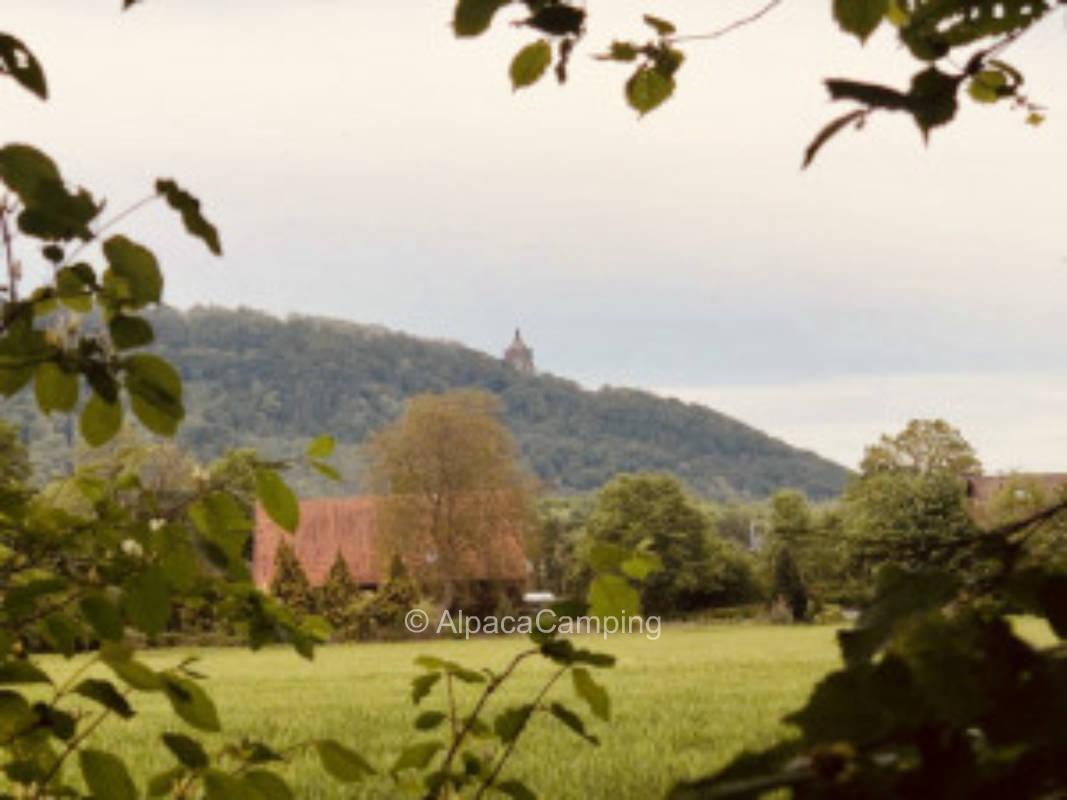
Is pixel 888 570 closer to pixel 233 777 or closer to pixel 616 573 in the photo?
pixel 233 777

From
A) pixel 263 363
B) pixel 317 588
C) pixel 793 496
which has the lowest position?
pixel 317 588

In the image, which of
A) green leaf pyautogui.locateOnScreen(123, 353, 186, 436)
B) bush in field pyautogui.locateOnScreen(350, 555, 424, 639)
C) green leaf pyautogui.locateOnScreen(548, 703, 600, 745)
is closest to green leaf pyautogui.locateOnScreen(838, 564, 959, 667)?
green leaf pyautogui.locateOnScreen(123, 353, 186, 436)

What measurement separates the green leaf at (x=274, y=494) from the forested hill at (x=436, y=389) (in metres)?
143

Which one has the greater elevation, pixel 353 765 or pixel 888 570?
pixel 888 570

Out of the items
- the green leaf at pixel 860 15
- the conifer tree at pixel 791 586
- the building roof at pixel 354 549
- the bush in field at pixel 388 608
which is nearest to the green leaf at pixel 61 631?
the green leaf at pixel 860 15

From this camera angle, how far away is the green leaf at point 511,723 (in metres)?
1.89

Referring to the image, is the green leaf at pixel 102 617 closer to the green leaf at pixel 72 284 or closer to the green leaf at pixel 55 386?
the green leaf at pixel 55 386

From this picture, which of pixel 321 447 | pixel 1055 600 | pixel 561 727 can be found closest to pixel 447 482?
pixel 561 727

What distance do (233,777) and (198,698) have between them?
124 millimetres

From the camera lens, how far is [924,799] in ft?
1.67

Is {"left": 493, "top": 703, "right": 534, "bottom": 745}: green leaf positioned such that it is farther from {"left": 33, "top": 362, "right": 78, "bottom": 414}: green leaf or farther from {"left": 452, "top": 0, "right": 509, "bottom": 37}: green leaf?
{"left": 452, "top": 0, "right": 509, "bottom": 37}: green leaf

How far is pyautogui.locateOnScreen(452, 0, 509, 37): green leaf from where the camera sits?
118 centimetres

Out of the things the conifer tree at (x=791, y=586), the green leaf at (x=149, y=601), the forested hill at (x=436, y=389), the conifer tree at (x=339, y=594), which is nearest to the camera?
the green leaf at (x=149, y=601)

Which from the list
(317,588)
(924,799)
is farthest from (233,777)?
(317,588)
